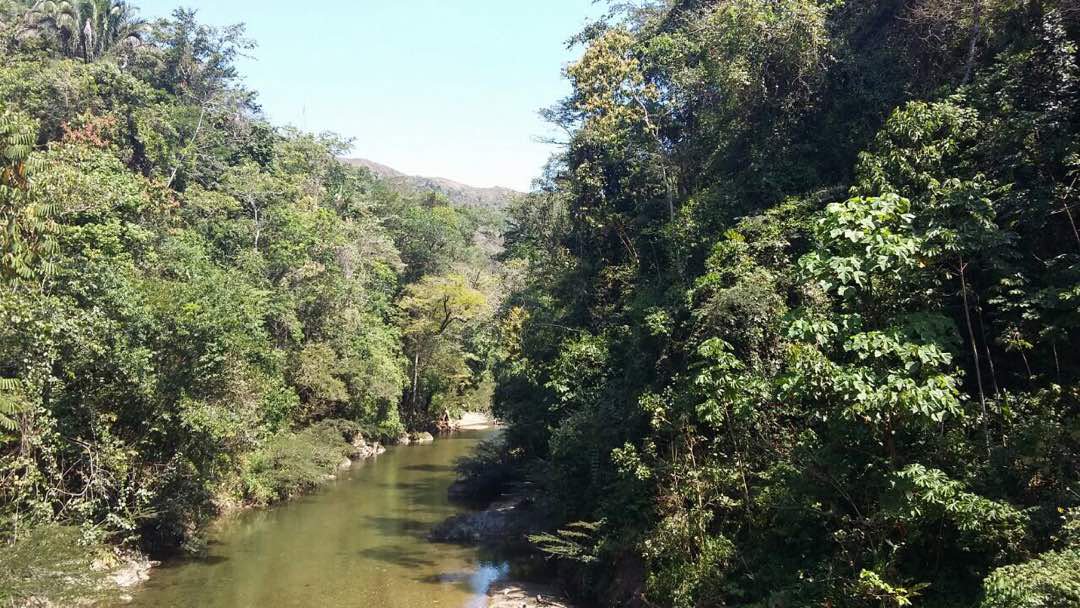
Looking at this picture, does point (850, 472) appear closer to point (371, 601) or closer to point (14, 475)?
point (371, 601)

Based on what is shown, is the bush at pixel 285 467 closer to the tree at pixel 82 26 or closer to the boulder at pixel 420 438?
the boulder at pixel 420 438

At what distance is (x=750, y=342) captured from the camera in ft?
43.8

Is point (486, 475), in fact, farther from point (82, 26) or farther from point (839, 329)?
point (82, 26)

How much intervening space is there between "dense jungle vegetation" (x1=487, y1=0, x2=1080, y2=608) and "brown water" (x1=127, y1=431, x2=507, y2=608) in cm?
361

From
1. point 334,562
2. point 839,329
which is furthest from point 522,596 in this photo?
point 839,329

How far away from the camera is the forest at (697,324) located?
8.71 metres

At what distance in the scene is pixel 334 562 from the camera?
777 inches

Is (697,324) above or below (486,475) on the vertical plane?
above

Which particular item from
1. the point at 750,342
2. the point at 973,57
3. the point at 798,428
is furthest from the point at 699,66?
the point at 798,428

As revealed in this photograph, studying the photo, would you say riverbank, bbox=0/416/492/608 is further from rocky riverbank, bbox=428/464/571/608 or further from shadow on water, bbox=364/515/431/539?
rocky riverbank, bbox=428/464/571/608

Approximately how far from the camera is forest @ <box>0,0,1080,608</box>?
8711mm

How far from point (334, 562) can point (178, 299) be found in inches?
326

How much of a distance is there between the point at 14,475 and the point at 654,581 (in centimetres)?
1245

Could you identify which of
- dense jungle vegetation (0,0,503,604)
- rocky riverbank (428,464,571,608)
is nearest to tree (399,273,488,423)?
dense jungle vegetation (0,0,503,604)
